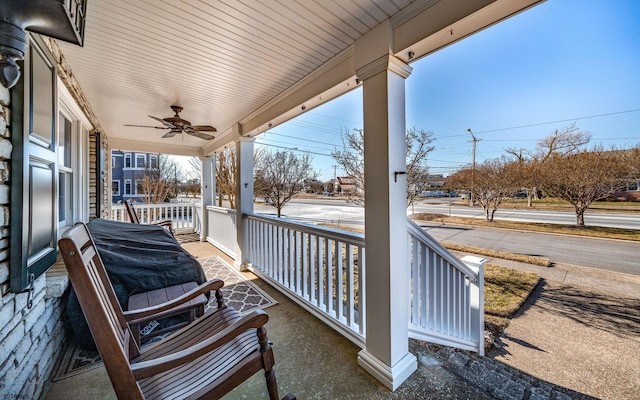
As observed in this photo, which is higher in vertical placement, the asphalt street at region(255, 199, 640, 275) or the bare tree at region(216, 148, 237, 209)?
the bare tree at region(216, 148, 237, 209)

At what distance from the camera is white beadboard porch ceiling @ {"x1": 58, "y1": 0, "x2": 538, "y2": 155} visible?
1482 millimetres

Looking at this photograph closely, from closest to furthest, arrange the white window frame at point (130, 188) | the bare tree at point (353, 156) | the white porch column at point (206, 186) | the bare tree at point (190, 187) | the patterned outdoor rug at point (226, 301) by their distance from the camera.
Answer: the patterned outdoor rug at point (226, 301) → the white porch column at point (206, 186) → the bare tree at point (353, 156) → the bare tree at point (190, 187) → the white window frame at point (130, 188)

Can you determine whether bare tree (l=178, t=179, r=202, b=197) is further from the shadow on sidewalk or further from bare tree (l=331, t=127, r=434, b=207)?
the shadow on sidewalk

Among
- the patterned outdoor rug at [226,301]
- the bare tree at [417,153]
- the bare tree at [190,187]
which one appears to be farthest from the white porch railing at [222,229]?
the bare tree at [190,187]

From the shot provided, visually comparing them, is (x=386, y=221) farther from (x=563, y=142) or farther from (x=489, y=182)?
(x=489, y=182)

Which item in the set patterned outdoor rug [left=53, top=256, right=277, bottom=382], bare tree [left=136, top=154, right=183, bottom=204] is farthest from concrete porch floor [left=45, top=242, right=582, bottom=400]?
bare tree [left=136, top=154, right=183, bottom=204]

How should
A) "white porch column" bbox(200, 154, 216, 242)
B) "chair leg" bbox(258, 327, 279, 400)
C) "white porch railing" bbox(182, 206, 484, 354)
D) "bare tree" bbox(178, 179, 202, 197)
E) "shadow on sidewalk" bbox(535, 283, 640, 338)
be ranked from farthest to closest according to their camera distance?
"bare tree" bbox(178, 179, 202, 197) < "white porch column" bbox(200, 154, 216, 242) < "shadow on sidewalk" bbox(535, 283, 640, 338) < "white porch railing" bbox(182, 206, 484, 354) < "chair leg" bbox(258, 327, 279, 400)

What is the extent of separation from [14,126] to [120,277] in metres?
1.34

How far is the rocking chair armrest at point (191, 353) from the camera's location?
0.92m

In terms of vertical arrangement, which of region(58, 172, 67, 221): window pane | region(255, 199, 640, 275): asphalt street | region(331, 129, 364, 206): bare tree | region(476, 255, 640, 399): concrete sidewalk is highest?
region(331, 129, 364, 206): bare tree

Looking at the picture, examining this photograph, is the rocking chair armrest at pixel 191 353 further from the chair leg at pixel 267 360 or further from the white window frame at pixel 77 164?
the white window frame at pixel 77 164

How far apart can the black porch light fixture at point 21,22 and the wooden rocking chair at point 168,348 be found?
64 cm

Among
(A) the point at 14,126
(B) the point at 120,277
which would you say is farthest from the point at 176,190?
(A) the point at 14,126

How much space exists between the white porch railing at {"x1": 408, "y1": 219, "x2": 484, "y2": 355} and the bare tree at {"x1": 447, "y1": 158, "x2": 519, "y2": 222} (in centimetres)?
805
